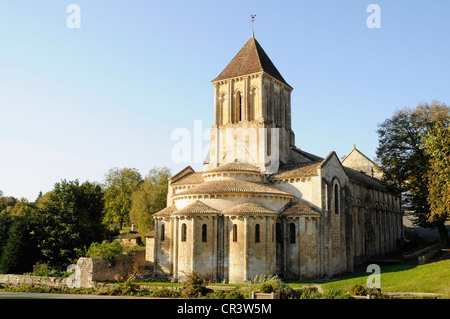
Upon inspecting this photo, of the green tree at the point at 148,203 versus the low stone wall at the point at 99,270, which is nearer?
the low stone wall at the point at 99,270

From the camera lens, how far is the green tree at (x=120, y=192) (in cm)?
6662

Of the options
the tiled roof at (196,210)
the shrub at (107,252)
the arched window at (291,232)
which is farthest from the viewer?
the arched window at (291,232)

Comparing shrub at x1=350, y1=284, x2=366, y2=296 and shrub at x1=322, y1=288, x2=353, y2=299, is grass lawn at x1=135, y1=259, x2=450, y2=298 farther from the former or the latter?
shrub at x1=322, y1=288, x2=353, y2=299

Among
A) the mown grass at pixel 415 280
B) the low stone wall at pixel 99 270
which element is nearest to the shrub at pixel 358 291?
the mown grass at pixel 415 280

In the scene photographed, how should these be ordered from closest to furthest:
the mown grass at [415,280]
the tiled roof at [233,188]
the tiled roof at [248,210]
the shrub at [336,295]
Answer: the shrub at [336,295] < the mown grass at [415,280] < the tiled roof at [248,210] < the tiled roof at [233,188]

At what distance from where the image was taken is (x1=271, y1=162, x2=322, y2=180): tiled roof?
30078 millimetres

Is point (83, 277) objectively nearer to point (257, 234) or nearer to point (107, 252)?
point (107, 252)

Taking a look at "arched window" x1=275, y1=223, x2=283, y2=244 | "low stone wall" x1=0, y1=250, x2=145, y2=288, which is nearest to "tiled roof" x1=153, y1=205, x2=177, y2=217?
"low stone wall" x1=0, y1=250, x2=145, y2=288

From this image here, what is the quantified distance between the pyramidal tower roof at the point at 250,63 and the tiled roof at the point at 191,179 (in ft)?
32.9

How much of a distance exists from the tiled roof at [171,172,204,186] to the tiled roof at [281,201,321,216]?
8653 millimetres

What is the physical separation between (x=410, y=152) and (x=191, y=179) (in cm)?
2209

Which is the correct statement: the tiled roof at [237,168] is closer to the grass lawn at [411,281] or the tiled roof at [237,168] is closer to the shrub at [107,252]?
the grass lawn at [411,281]
